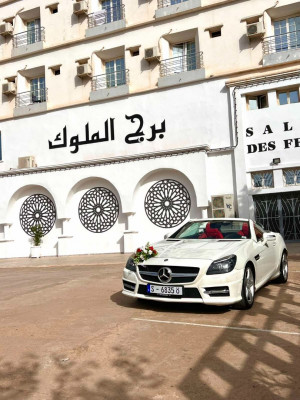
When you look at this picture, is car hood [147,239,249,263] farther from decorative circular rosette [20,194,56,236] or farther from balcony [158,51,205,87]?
decorative circular rosette [20,194,56,236]

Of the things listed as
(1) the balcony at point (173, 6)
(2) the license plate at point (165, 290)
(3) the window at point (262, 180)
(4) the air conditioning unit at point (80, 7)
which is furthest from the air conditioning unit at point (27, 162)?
(2) the license plate at point (165, 290)

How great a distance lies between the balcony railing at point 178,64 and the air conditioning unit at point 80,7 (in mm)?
5403

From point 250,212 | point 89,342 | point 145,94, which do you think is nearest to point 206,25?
point 145,94

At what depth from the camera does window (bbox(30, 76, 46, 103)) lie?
2139cm

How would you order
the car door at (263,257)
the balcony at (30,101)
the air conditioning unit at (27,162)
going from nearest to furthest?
the car door at (263,257) < the air conditioning unit at (27,162) < the balcony at (30,101)

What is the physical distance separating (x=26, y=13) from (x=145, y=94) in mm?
9608

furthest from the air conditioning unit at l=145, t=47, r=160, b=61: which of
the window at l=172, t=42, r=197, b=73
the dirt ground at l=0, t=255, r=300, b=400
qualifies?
the dirt ground at l=0, t=255, r=300, b=400

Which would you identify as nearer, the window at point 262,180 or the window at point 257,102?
the window at point 262,180

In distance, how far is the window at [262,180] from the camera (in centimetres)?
1631

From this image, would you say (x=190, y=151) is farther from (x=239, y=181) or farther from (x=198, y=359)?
(x=198, y=359)

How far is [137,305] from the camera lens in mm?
6180

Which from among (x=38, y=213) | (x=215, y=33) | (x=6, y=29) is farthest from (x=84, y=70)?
(x=38, y=213)

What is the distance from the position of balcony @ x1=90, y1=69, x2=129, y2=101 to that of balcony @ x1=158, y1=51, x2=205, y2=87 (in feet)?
6.44

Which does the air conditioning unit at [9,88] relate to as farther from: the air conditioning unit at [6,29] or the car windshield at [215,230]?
the car windshield at [215,230]
